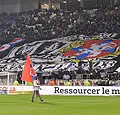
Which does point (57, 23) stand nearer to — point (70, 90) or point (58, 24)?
point (58, 24)

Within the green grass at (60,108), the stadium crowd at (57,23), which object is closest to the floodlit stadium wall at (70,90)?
the green grass at (60,108)

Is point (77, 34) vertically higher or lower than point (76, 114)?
higher

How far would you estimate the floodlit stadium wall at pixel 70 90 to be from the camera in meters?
38.7

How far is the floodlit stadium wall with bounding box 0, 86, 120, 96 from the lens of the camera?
127 feet

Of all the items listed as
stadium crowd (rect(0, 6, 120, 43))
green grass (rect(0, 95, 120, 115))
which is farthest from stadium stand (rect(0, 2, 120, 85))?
green grass (rect(0, 95, 120, 115))

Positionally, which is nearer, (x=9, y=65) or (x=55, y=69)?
(x=55, y=69)

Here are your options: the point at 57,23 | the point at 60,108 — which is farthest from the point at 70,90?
the point at 57,23

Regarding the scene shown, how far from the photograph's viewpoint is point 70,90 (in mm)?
40594

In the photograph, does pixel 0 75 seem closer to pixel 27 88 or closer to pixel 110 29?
pixel 27 88

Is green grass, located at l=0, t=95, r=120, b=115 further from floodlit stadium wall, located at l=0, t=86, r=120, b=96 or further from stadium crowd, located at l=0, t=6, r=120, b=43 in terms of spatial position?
stadium crowd, located at l=0, t=6, r=120, b=43

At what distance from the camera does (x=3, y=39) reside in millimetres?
73125

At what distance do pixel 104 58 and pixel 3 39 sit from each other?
22070mm

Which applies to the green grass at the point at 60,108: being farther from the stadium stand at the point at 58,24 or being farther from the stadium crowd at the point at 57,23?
the stadium crowd at the point at 57,23

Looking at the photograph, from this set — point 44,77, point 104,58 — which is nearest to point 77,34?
point 104,58
